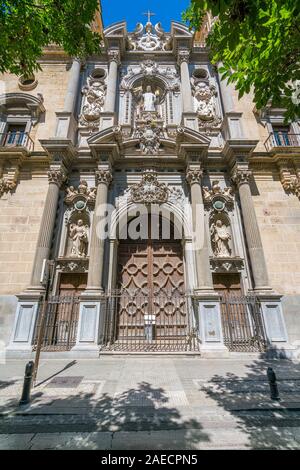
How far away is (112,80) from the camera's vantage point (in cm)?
1441

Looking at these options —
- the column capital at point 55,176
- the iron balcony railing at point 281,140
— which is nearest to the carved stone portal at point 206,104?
the iron balcony railing at point 281,140

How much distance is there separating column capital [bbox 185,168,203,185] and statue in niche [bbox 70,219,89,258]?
559 centimetres

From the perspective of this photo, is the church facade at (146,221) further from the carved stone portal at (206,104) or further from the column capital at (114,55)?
the column capital at (114,55)

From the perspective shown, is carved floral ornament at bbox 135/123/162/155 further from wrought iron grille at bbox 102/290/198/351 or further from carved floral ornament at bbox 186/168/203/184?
wrought iron grille at bbox 102/290/198/351

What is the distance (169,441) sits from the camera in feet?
10.1

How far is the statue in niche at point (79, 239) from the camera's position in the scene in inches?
433

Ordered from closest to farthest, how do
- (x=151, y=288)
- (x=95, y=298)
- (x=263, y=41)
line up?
(x=263, y=41) → (x=95, y=298) → (x=151, y=288)

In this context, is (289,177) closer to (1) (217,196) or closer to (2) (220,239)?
(1) (217,196)

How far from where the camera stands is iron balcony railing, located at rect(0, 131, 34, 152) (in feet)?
42.2

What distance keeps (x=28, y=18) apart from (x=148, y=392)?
855cm

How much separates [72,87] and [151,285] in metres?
12.3

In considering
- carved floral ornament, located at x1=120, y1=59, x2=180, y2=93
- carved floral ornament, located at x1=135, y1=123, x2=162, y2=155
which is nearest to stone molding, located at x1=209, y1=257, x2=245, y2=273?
carved floral ornament, located at x1=135, y1=123, x2=162, y2=155

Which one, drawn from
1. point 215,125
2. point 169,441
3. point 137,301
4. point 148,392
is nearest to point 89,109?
point 215,125

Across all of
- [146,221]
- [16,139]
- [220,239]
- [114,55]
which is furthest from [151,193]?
[114,55]
